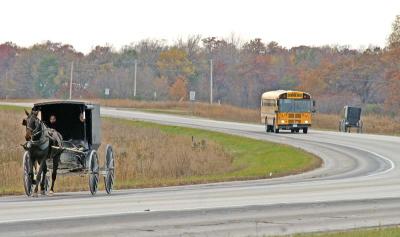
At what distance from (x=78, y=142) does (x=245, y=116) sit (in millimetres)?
64506

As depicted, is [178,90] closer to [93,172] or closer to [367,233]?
[93,172]

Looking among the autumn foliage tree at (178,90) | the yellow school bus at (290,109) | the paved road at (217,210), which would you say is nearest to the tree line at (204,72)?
the autumn foliage tree at (178,90)

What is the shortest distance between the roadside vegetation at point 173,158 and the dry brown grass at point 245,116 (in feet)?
51.9

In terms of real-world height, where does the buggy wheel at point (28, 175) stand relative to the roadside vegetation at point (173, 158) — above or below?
above

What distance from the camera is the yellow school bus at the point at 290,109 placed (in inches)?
2415

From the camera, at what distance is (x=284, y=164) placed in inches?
1629

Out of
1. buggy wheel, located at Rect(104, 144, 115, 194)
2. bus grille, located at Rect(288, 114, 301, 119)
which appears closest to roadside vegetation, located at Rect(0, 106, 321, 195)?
buggy wheel, located at Rect(104, 144, 115, 194)

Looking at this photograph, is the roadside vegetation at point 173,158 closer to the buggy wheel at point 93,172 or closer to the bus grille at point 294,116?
the buggy wheel at point 93,172

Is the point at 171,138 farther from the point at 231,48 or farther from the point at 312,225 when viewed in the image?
the point at 231,48

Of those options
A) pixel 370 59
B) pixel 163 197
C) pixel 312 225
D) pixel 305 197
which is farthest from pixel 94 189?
pixel 370 59

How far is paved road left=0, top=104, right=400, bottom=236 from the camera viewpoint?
49.4 feet

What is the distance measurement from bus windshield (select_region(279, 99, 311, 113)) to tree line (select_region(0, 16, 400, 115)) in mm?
51067

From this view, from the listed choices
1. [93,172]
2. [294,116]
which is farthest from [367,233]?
[294,116]

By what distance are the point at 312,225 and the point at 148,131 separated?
4767cm
